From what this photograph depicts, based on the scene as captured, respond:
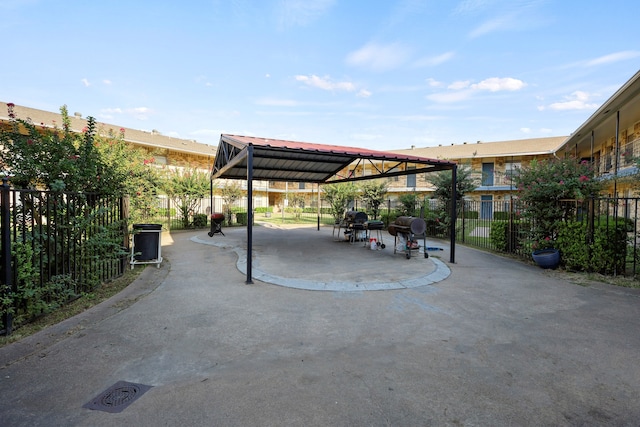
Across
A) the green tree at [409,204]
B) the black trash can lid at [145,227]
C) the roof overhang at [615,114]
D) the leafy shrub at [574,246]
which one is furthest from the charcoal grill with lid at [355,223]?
the roof overhang at [615,114]

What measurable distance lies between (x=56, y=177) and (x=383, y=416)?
567 centimetres

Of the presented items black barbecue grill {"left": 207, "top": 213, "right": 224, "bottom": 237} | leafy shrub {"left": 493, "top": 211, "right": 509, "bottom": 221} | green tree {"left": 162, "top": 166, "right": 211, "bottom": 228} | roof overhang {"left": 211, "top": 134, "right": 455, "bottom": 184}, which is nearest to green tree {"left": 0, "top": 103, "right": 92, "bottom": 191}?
roof overhang {"left": 211, "top": 134, "right": 455, "bottom": 184}

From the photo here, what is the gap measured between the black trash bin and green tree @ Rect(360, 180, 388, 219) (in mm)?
12235

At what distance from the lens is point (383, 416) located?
7.27 ft

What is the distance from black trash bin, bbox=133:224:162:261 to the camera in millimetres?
7117

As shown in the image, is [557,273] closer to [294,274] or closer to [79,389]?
[294,274]

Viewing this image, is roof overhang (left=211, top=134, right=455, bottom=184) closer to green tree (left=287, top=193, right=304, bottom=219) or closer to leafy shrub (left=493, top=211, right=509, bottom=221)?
leafy shrub (left=493, top=211, right=509, bottom=221)

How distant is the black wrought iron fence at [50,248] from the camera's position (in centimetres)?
347

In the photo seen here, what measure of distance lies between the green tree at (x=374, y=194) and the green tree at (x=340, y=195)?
0.70 m

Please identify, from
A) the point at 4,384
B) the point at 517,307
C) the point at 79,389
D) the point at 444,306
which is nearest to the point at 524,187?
the point at 517,307

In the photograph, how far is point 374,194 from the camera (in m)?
17.4

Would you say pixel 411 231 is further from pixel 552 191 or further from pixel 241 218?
pixel 241 218

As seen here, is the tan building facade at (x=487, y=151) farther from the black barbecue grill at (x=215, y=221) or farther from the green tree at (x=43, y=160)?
the green tree at (x=43, y=160)

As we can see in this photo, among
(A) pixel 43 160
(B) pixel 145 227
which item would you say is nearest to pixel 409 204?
(B) pixel 145 227
